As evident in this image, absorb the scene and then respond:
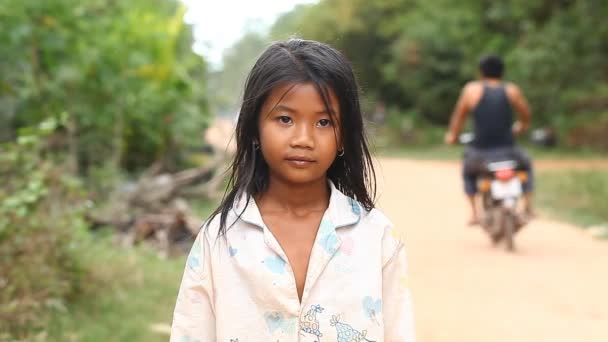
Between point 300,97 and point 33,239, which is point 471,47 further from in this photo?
point 300,97

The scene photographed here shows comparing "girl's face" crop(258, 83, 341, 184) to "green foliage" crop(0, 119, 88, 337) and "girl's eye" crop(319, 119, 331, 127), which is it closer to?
"girl's eye" crop(319, 119, 331, 127)

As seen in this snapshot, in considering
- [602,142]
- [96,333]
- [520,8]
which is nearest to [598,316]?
[96,333]

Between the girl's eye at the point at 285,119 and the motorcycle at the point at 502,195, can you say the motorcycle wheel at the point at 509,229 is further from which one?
the girl's eye at the point at 285,119

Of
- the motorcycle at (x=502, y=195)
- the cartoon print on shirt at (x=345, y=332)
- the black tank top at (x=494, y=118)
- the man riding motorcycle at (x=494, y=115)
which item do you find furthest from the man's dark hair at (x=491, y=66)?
the cartoon print on shirt at (x=345, y=332)

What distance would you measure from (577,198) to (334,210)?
35.5 ft

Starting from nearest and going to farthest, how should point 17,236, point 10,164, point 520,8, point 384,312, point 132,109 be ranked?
point 384,312 < point 17,236 < point 10,164 < point 132,109 < point 520,8

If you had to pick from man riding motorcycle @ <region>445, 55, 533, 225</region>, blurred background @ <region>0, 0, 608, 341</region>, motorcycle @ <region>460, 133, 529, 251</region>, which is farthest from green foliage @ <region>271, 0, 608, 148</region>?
motorcycle @ <region>460, 133, 529, 251</region>

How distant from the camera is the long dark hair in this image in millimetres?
2373

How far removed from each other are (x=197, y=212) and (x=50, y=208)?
16.9ft

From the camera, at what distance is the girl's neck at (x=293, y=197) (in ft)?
8.05

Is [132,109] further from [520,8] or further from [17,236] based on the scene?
[520,8]

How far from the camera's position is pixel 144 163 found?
1316 centimetres

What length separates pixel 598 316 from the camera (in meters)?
5.69

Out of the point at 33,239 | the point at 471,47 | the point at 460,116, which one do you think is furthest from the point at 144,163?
the point at 471,47
